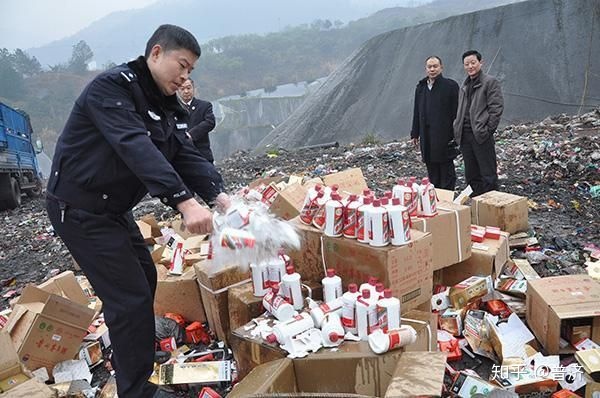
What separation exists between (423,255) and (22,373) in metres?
2.28

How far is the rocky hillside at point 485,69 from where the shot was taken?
1275 cm

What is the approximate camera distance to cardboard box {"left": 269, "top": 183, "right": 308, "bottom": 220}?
3877mm

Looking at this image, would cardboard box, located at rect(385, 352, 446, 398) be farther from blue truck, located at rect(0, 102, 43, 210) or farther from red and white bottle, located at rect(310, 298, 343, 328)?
blue truck, located at rect(0, 102, 43, 210)

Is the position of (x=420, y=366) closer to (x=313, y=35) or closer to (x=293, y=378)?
(x=293, y=378)

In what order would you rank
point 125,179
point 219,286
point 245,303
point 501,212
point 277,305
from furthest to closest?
1. point 501,212
2. point 219,286
3. point 245,303
4. point 277,305
5. point 125,179

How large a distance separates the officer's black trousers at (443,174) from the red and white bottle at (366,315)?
11.3ft

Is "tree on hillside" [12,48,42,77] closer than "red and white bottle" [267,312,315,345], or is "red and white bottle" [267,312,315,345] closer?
"red and white bottle" [267,312,315,345]

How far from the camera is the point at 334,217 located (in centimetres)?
274

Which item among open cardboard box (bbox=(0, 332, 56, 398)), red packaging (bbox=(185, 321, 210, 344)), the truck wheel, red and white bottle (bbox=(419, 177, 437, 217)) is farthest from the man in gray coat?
the truck wheel

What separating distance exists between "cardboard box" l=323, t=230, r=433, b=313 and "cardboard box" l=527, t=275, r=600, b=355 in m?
0.64

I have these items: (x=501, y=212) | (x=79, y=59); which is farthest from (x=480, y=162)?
(x=79, y=59)

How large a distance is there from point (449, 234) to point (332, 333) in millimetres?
1283

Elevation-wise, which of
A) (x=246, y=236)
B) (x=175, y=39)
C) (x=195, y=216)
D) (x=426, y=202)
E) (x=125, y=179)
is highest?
(x=175, y=39)

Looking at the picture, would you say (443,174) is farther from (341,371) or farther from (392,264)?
(341,371)
